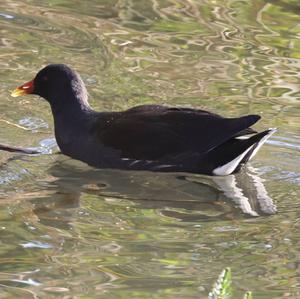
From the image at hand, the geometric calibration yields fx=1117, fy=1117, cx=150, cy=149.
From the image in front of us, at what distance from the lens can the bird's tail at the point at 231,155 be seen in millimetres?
7363

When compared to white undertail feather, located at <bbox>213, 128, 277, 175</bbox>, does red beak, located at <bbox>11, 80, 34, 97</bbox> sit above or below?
above

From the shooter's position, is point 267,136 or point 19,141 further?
point 19,141

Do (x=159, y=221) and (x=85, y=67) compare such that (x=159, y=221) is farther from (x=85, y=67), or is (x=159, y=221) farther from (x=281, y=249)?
(x=85, y=67)

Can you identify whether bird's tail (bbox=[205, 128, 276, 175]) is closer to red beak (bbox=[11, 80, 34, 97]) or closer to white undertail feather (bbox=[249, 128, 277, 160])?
white undertail feather (bbox=[249, 128, 277, 160])

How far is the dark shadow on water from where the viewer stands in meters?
6.70

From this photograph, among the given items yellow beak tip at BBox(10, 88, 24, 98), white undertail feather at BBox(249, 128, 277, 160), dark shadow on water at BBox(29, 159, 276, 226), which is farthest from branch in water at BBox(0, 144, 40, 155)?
white undertail feather at BBox(249, 128, 277, 160)

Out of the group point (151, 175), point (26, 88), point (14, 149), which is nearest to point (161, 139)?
point (151, 175)

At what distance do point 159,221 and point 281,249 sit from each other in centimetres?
81

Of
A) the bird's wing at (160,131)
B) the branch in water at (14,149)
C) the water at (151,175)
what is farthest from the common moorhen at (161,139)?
the branch in water at (14,149)

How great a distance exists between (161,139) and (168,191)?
0.47 metres

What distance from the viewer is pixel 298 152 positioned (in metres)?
7.60

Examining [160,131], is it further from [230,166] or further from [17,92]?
[17,92]

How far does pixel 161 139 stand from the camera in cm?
753

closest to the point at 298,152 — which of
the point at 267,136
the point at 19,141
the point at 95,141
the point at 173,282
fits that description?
the point at 267,136
